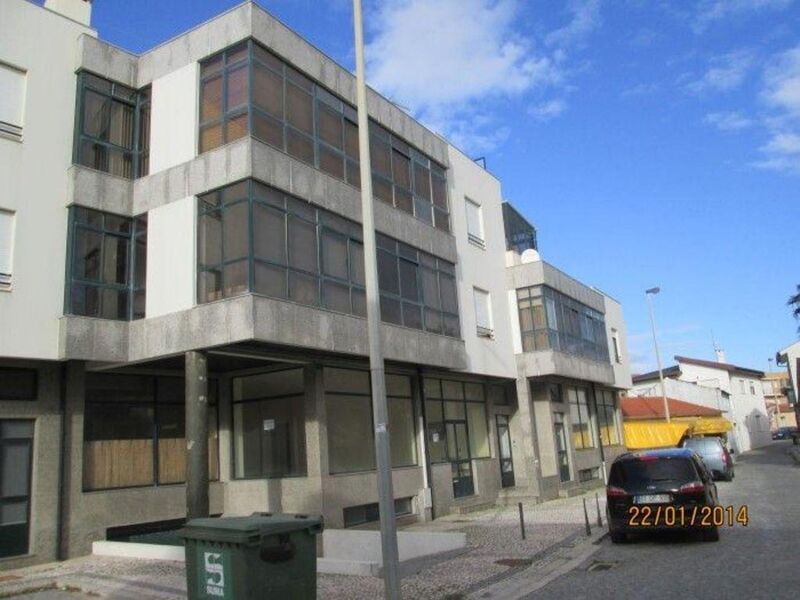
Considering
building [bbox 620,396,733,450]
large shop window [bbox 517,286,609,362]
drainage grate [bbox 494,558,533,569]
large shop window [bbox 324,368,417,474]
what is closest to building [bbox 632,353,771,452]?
building [bbox 620,396,733,450]

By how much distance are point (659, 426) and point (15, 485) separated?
30971mm

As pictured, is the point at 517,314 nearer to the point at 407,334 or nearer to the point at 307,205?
the point at 407,334

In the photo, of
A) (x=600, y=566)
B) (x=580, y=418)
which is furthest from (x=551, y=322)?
(x=600, y=566)

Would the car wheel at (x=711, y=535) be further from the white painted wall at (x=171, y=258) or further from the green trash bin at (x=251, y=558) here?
the white painted wall at (x=171, y=258)

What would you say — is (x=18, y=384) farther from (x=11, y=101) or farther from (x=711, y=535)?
(x=711, y=535)

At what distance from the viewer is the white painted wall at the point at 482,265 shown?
872 inches

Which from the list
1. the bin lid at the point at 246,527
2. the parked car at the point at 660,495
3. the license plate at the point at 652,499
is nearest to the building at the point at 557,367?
the parked car at the point at 660,495

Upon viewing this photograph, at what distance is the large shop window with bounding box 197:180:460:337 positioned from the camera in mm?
13586

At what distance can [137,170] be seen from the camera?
622 inches

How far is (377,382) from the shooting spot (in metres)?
8.80

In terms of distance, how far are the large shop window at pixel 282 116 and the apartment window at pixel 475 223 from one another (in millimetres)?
4839

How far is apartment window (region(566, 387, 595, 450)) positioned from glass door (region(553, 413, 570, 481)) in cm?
95

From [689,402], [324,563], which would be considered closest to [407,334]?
[324,563]

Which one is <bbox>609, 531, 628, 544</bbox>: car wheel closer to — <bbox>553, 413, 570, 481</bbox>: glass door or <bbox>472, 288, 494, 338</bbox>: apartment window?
<bbox>472, 288, 494, 338</bbox>: apartment window
